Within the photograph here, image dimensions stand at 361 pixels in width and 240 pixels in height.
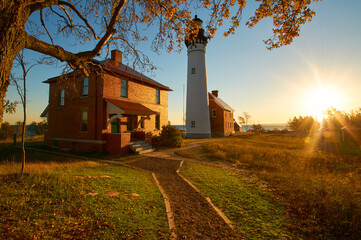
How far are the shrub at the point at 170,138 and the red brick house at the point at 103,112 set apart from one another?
2.01m

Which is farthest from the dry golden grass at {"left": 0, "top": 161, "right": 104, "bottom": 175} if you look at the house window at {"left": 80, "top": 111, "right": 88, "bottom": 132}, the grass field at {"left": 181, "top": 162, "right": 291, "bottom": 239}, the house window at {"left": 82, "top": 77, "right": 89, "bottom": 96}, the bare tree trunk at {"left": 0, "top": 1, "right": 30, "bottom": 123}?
the house window at {"left": 82, "top": 77, "right": 89, "bottom": 96}

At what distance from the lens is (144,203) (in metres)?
4.41

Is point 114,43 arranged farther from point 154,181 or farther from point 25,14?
point 154,181

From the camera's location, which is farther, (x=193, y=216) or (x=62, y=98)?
(x=62, y=98)

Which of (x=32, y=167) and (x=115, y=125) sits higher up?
(x=115, y=125)

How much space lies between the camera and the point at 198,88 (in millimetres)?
26703

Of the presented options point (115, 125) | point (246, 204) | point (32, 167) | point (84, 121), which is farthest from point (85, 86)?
point (246, 204)

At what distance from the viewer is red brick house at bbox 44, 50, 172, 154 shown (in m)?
13.4

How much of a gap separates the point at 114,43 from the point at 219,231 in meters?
7.33

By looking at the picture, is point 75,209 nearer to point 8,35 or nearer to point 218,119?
point 8,35

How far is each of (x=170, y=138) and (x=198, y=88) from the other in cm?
1259

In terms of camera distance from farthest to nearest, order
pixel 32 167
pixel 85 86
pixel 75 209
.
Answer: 1. pixel 85 86
2. pixel 32 167
3. pixel 75 209

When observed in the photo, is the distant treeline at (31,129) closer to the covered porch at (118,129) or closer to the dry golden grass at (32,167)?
the covered porch at (118,129)

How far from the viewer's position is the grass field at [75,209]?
293cm
